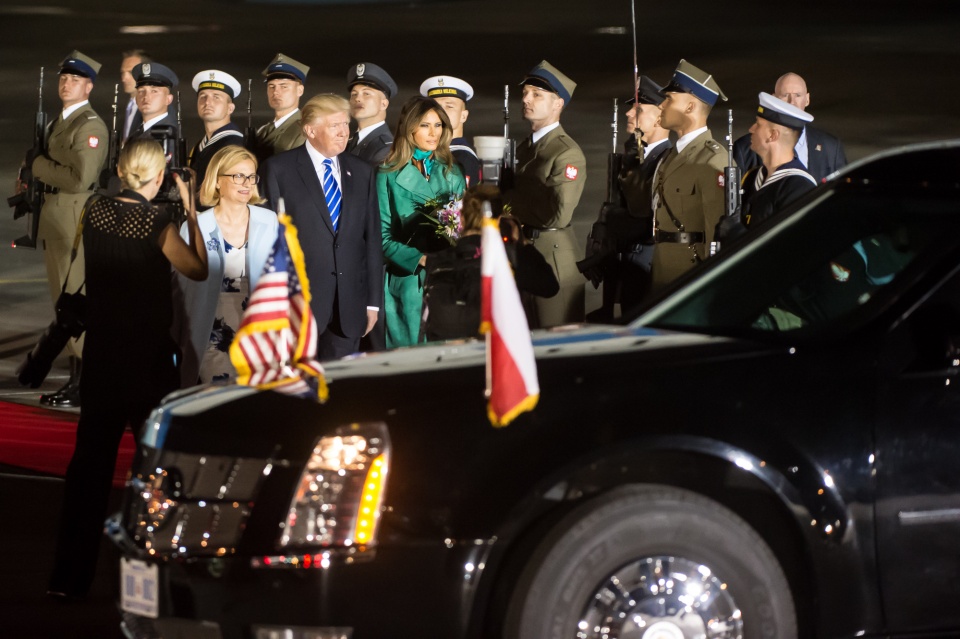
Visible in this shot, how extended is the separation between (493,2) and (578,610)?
44.3 metres

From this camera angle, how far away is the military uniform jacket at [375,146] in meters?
10.3

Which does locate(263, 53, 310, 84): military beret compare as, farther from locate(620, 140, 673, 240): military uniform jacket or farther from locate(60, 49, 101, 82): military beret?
locate(620, 140, 673, 240): military uniform jacket

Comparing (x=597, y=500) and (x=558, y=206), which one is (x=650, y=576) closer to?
(x=597, y=500)

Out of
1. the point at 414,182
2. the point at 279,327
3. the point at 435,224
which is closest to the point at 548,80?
the point at 414,182

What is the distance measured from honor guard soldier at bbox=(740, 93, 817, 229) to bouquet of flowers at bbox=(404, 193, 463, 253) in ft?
5.96

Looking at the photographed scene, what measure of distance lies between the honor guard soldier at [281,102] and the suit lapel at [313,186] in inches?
86.6

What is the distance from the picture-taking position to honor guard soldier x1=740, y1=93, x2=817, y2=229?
7.62 m

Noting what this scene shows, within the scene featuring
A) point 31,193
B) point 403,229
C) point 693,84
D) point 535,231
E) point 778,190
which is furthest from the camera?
point 31,193

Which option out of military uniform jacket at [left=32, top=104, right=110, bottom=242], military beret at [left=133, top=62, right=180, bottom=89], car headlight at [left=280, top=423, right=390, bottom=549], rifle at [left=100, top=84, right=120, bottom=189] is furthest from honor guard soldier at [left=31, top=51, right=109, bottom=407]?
car headlight at [left=280, top=423, right=390, bottom=549]

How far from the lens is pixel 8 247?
1731 centimetres

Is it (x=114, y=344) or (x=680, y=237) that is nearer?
(x=114, y=344)

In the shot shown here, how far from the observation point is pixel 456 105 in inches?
428

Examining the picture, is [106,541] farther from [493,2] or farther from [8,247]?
[493,2]

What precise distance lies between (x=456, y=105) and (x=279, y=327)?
6039 mm
